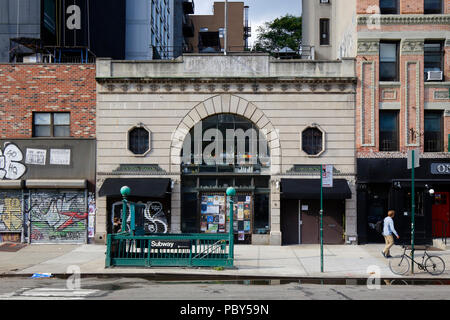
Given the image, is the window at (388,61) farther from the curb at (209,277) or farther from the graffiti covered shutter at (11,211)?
the graffiti covered shutter at (11,211)

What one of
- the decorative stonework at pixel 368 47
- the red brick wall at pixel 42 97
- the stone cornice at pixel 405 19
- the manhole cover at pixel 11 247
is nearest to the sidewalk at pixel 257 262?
the manhole cover at pixel 11 247

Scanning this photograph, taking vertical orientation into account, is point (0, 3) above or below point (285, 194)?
above

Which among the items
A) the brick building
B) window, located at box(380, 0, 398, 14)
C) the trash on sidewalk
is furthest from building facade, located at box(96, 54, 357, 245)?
the trash on sidewalk

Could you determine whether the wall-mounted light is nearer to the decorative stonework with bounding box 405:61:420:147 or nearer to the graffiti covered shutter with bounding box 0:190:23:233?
the decorative stonework with bounding box 405:61:420:147

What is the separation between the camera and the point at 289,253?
19.6m

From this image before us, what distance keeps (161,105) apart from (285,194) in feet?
22.1

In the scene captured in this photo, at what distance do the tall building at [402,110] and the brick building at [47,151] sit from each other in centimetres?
1200

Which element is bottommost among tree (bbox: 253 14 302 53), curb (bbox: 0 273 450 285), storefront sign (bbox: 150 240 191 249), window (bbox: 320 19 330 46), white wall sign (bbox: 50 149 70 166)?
curb (bbox: 0 273 450 285)

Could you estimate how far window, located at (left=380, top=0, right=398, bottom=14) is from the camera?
2233cm

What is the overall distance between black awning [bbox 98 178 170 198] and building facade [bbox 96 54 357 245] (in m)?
0.10

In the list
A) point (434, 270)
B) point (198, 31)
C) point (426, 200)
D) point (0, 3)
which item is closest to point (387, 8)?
point (426, 200)

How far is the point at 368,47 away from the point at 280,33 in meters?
38.2

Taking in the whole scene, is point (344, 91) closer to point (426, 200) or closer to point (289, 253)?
point (426, 200)

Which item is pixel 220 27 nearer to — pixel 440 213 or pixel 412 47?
pixel 412 47
